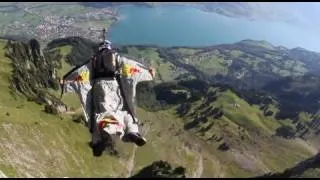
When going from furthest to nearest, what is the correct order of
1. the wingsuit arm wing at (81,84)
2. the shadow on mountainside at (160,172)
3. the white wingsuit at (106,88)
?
the shadow on mountainside at (160,172)
the wingsuit arm wing at (81,84)
the white wingsuit at (106,88)

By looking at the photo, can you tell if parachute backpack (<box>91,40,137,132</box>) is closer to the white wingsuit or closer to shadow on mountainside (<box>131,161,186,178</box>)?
the white wingsuit

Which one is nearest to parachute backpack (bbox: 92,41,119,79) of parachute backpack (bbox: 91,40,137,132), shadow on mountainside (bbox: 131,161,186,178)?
parachute backpack (bbox: 91,40,137,132)

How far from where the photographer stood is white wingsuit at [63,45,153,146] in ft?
48.7

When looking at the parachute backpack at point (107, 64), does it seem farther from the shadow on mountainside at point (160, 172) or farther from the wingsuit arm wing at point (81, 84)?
the shadow on mountainside at point (160, 172)

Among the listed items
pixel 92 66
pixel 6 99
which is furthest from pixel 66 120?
pixel 92 66

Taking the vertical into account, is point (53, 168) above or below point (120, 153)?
above

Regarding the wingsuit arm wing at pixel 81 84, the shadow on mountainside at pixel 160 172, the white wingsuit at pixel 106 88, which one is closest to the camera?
the white wingsuit at pixel 106 88

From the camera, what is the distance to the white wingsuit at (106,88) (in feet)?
48.7

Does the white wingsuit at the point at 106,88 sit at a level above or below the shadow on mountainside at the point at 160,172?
above

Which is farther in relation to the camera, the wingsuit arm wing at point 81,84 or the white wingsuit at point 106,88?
the wingsuit arm wing at point 81,84

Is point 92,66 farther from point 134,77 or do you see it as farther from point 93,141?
point 93,141

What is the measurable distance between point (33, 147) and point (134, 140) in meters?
102

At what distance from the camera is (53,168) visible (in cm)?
11556

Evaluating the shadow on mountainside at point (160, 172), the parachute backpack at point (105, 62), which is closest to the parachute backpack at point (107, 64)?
the parachute backpack at point (105, 62)
